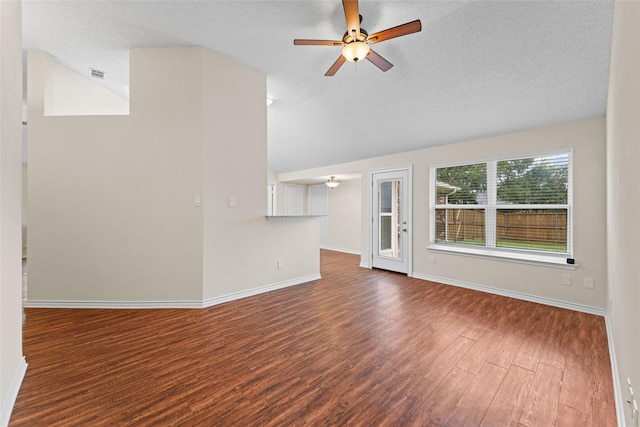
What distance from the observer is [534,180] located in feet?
11.9

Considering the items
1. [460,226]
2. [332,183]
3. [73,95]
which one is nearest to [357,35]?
[460,226]

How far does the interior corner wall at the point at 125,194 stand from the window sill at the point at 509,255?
368cm

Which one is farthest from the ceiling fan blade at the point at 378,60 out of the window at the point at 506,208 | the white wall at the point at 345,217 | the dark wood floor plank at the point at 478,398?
the white wall at the point at 345,217

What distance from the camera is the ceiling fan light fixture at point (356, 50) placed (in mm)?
2182

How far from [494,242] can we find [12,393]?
5071 millimetres

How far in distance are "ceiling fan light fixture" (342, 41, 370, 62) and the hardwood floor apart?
96.2 inches

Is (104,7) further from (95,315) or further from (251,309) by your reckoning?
(251,309)

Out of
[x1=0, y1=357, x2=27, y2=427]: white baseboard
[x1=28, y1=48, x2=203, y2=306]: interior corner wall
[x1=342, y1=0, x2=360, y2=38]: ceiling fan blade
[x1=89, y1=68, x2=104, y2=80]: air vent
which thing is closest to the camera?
[x1=0, y1=357, x2=27, y2=427]: white baseboard

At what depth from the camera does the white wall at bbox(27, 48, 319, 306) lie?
10.0ft

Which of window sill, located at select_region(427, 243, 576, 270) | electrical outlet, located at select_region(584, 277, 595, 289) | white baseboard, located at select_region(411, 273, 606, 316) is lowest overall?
white baseboard, located at select_region(411, 273, 606, 316)

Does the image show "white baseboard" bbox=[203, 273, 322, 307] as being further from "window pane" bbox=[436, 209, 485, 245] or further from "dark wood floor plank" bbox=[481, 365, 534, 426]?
"dark wood floor plank" bbox=[481, 365, 534, 426]

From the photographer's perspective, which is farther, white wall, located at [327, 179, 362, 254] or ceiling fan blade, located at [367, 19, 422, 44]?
white wall, located at [327, 179, 362, 254]

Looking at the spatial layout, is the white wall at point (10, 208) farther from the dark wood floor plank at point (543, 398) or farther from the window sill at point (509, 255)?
the window sill at point (509, 255)

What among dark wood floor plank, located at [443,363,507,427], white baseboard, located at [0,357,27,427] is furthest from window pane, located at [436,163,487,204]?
white baseboard, located at [0,357,27,427]
